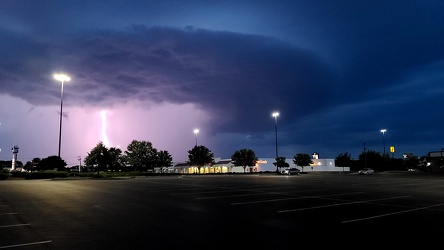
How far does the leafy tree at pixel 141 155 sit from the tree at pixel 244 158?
2159 cm

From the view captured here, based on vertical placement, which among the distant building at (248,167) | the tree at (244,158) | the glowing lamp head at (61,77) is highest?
the glowing lamp head at (61,77)

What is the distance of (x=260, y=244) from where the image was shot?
7273 mm

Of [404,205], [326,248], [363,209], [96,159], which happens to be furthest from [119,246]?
[96,159]

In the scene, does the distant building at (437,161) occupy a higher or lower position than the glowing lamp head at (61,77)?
Result: lower

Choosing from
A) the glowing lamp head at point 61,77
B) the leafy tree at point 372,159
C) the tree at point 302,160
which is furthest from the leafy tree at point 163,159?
the leafy tree at point 372,159

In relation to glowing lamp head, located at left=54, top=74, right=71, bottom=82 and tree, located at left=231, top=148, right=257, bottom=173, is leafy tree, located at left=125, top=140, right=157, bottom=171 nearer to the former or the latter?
tree, located at left=231, top=148, right=257, bottom=173

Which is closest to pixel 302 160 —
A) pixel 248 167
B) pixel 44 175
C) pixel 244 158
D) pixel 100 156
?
pixel 248 167

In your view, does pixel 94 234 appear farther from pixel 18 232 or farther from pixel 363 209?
pixel 363 209

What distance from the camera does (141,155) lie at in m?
85.8

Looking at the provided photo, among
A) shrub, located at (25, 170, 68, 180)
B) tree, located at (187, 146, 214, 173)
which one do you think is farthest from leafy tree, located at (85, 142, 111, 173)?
tree, located at (187, 146, 214, 173)

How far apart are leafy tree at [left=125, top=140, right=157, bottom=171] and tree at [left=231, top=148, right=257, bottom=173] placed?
2159 cm

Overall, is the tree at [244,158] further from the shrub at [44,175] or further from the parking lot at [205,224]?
the parking lot at [205,224]

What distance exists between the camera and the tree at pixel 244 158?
8394cm

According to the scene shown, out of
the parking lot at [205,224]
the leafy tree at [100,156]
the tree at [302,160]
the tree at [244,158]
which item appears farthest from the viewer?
the tree at [302,160]
